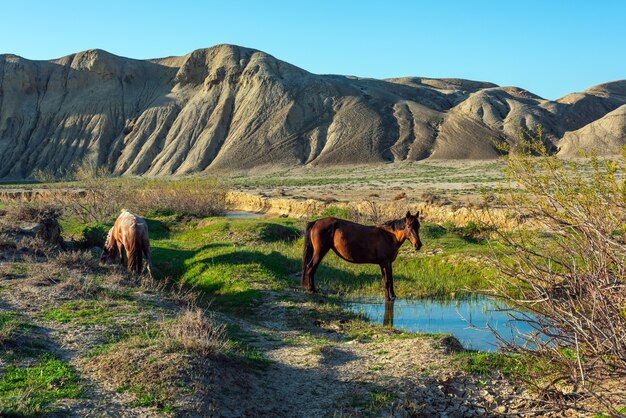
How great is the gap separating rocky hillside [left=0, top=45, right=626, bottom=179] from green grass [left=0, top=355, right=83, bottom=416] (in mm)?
71522

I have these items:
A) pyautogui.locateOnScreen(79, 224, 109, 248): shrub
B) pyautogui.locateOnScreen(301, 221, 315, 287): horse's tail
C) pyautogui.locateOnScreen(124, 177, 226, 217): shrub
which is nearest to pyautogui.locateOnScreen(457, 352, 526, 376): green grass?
pyautogui.locateOnScreen(301, 221, 315, 287): horse's tail

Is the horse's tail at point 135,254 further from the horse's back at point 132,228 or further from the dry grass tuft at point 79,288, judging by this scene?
the dry grass tuft at point 79,288

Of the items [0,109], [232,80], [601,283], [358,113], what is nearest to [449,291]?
[601,283]

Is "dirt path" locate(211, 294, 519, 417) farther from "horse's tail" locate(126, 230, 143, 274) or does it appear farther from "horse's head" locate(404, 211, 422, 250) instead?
"horse's tail" locate(126, 230, 143, 274)

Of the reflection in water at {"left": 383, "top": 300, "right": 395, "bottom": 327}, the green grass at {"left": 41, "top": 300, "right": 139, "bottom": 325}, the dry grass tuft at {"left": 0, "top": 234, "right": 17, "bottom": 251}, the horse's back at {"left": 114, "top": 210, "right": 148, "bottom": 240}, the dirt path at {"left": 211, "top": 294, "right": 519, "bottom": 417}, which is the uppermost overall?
the horse's back at {"left": 114, "top": 210, "right": 148, "bottom": 240}

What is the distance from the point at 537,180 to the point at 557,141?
305ft

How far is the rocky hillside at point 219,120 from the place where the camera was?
83562mm

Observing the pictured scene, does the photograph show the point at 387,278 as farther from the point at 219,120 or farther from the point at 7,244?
the point at 219,120

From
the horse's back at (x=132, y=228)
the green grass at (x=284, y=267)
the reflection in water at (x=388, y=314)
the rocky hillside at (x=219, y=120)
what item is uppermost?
the rocky hillside at (x=219, y=120)

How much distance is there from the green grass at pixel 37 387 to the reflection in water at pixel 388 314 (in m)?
6.63

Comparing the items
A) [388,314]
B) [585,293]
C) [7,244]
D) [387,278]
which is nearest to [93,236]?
[7,244]

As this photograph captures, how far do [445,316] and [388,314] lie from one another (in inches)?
47.7

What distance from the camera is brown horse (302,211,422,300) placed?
14.7 metres

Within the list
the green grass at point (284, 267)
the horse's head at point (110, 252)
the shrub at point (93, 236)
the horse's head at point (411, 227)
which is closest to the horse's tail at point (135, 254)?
Result: the green grass at point (284, 267)
